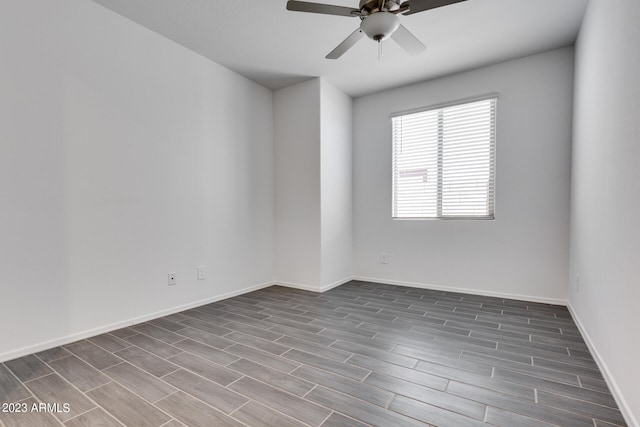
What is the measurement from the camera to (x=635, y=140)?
55.2 inches

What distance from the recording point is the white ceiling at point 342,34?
96.6 inches

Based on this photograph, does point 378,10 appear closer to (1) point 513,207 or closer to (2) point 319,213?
(2) point 319,213

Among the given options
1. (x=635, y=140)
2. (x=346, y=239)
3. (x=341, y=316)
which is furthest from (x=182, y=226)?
(x=635, y=140)

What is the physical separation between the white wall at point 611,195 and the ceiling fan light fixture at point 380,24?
44.0 inches

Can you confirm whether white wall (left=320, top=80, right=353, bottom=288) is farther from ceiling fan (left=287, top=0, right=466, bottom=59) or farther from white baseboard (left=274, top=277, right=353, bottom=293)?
ceiling fan (left=287, top=0, right=466, bottom=59)

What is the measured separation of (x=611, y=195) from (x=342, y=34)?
7.68 ft

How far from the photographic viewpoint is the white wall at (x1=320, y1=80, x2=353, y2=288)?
3.83m

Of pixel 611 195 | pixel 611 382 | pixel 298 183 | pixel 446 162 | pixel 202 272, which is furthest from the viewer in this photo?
pixel 298 183

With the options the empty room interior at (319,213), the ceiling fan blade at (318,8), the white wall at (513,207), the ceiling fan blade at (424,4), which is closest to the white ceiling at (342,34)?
the empty room interior at (319,213)

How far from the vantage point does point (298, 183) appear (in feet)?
12.9

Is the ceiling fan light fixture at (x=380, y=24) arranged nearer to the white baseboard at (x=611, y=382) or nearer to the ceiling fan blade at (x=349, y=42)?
the ceiling fan blade at (x=349, y=42)

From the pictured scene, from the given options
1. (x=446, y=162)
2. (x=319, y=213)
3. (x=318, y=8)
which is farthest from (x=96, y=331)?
(x=446, y=162)

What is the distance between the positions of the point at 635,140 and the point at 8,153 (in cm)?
347

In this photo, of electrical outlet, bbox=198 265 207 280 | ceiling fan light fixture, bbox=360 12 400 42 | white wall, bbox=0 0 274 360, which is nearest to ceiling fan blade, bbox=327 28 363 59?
ceiling fan light fixture, bbox=360 12 400 42
